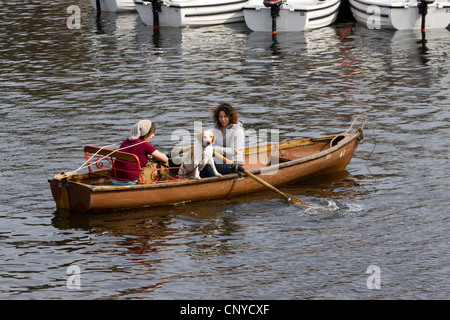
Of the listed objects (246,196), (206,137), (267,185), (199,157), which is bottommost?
(246,196)

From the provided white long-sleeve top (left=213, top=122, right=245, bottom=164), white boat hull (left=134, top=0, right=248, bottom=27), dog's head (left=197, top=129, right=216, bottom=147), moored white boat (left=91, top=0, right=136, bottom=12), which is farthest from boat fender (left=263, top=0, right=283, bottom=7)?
dog's head (left=197, top=129, right=216, bottom=147)

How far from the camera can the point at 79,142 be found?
17.9 metres

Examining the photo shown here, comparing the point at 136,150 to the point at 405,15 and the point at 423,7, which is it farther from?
the point at 405,15

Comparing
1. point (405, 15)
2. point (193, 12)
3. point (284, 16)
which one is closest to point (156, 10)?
point (193, 12)

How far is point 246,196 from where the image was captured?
14438 millimetres

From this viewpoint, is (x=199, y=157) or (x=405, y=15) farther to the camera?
(x=405, y=15)

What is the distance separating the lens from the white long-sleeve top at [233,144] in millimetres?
14297

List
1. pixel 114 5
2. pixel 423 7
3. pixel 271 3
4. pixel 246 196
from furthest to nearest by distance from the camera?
1. pixel 114 5
2. pixel 271 3
3. pixel 423 7
4. pixel 246 196

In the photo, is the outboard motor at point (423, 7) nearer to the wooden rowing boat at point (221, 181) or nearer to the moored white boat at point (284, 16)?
the moored white boat at point (284, 16)

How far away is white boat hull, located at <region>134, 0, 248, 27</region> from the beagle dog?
19.2m

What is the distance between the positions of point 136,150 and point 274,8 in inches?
712

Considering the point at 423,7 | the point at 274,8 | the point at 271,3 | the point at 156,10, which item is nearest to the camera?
the point at 423,7

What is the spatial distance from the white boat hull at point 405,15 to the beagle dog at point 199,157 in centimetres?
1850

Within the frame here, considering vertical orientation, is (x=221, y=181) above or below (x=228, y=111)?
below
